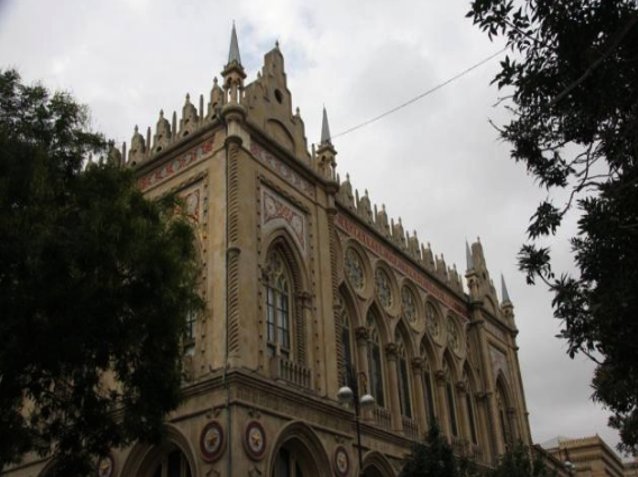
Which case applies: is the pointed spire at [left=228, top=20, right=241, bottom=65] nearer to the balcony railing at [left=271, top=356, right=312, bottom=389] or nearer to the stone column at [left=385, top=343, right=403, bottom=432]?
the balcony railing at [left=271, top=356, right=312, bottom=389]

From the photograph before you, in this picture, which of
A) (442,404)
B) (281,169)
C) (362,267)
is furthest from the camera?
(442,404)

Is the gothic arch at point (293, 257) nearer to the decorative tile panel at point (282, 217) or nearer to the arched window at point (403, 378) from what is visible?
the decorative tile panel at point (282, 217)

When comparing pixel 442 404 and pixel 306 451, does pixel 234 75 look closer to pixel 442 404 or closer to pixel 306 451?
pixel 306 451

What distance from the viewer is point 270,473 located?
16984mm

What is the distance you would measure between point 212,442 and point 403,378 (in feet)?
35.6

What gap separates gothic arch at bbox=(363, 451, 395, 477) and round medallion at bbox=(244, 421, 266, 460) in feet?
17.6

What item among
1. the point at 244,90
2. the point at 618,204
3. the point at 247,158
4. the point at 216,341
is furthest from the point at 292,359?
the point at 618,204

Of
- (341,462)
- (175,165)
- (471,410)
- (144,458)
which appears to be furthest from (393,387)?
(175,165)

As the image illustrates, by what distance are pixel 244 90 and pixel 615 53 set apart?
42.3ft

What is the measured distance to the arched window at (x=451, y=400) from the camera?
93.0ft

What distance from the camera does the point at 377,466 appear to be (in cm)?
2198

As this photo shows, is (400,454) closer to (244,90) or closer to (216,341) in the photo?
(216,341)

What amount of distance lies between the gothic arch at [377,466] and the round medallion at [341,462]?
179 centimetres

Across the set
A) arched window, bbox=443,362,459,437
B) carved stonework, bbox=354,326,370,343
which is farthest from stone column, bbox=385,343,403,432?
arched window, bbox=443,362,459,437
